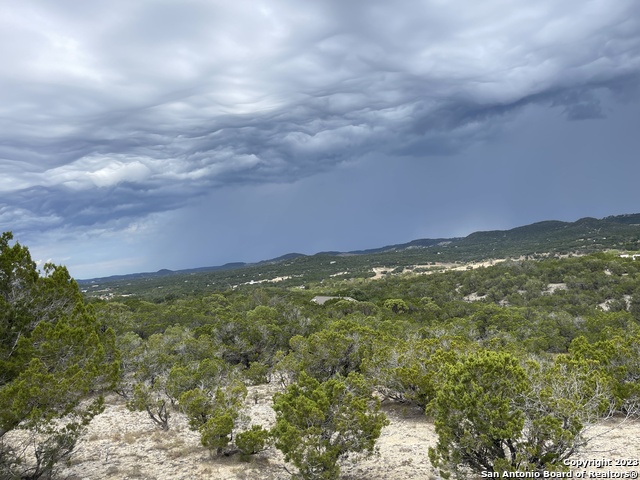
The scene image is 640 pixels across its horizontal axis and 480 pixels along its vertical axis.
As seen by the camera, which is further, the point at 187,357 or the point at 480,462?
the point at 187,357

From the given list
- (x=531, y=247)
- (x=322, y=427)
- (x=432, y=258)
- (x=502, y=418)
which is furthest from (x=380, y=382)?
(x=432, y=258)

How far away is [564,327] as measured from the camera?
105 ft

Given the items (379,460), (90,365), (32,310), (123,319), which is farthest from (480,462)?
(123,319)

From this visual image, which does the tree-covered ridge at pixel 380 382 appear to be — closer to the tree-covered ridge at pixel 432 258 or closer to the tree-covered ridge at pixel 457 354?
the tree-covered ridge at pixel 457 354

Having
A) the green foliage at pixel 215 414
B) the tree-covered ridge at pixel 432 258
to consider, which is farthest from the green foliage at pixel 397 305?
the tree-covered ridge at pixel 432 258

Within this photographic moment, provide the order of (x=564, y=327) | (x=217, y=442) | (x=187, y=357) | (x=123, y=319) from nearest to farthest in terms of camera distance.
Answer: (x=217, y=442) < (x=187, y=357) < (x=564, y=327) < (x=123, y=319)

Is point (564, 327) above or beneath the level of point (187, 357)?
beneath

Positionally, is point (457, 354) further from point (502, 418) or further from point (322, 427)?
point (322, 427)

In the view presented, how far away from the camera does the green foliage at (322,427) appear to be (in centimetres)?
1080

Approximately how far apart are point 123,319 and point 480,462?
105 ft

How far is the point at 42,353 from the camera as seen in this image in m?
10.0

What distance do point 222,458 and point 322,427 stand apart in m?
4.92

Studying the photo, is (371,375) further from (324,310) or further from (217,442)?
(324,310)

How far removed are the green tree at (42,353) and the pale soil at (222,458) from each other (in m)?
2.61
